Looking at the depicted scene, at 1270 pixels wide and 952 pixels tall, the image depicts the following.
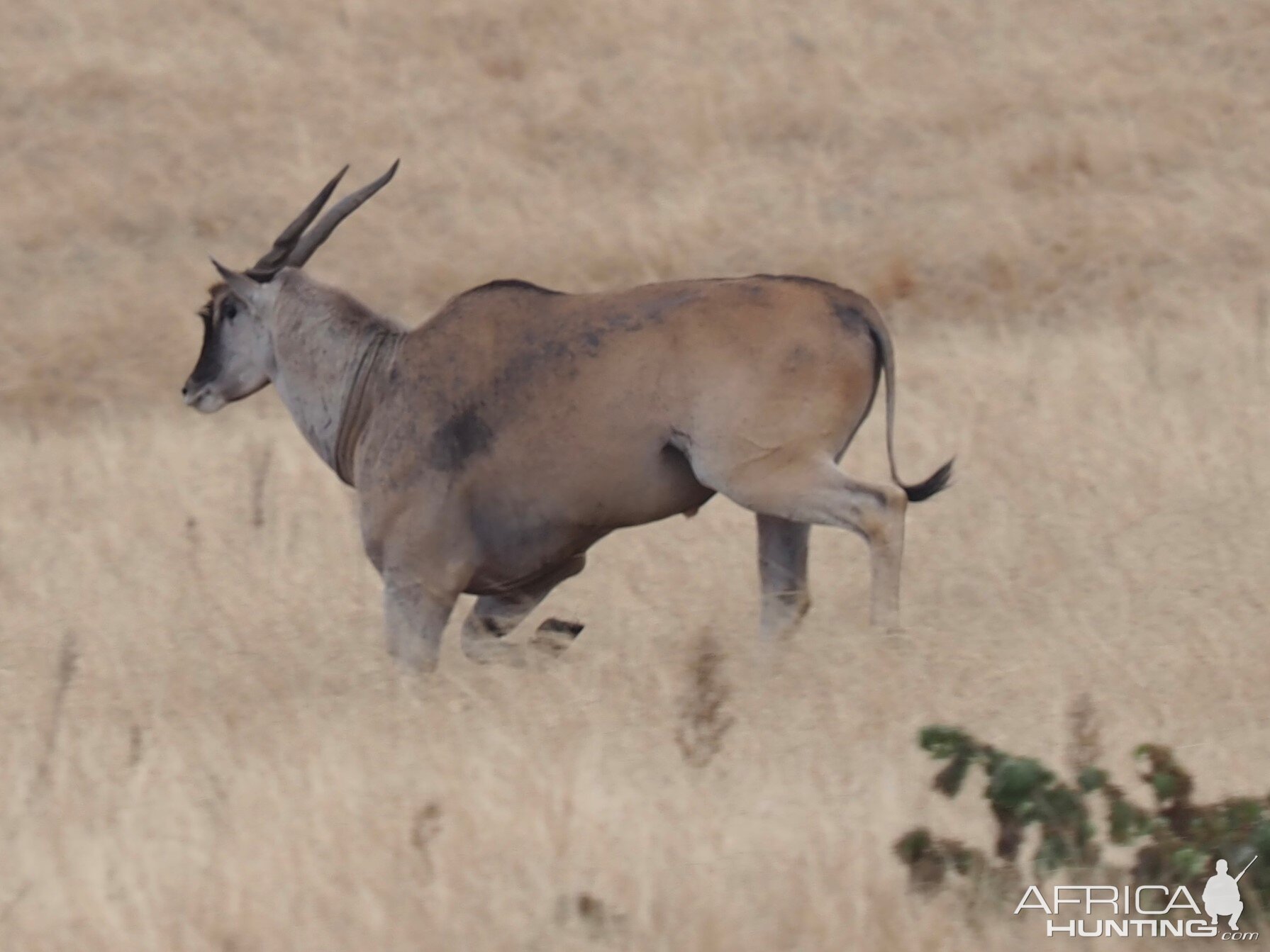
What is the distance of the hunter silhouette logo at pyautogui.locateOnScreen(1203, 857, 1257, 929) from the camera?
5070 mm

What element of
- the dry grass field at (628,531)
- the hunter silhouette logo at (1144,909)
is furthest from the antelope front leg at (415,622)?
the hunter silhouette logo at (1144,909)

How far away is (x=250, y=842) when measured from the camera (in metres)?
5.96

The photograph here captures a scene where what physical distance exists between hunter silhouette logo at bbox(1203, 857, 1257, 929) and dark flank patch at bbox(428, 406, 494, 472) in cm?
366

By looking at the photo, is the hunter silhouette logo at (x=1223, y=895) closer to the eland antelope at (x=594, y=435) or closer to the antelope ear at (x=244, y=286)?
the eland antelope at (x=594, y=435)

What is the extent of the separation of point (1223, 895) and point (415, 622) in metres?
3.83

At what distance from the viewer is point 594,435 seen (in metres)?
8.05

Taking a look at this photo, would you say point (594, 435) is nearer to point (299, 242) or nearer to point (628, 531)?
point (299, 242)

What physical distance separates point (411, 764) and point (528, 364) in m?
2.04

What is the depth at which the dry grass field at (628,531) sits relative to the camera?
572 cm

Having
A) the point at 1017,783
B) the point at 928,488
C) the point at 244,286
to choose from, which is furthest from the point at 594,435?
the point at 1017,783

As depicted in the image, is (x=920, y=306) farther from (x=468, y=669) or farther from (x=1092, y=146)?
(x=468, y=669)

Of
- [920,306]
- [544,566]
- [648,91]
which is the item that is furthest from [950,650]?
[648,91]

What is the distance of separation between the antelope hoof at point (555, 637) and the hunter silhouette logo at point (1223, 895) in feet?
11.3

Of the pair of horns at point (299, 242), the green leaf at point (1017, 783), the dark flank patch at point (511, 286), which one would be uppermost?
the pair of horns at point (299, 242)
